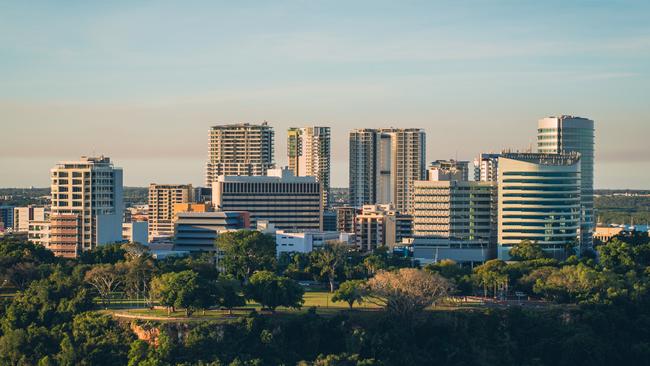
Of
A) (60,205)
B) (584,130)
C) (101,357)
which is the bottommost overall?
(101,357)

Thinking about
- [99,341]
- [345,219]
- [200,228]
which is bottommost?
[99,341]

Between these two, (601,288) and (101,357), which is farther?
(601,288)

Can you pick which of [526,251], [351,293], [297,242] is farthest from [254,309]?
[297,242]

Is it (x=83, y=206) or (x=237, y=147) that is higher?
(x=237, y=147)

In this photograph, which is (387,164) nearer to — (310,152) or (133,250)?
(310,152)

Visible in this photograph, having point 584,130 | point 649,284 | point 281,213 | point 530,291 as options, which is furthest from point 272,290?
point 584,130

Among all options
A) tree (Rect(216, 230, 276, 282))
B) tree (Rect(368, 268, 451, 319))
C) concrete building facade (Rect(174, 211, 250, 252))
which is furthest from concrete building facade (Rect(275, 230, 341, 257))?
tree (Rect(368, 268, 451, 319))

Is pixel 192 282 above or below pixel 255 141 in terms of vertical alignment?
below

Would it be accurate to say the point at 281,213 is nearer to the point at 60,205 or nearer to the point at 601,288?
the point at 60,205
